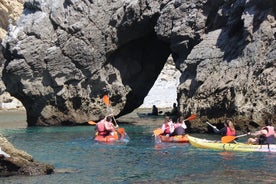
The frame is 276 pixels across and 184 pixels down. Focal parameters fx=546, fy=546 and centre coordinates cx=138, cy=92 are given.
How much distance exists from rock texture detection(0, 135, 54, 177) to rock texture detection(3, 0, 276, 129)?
15.4 metres

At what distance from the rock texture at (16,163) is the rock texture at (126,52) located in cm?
1538

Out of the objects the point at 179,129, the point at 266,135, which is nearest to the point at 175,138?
the point at 179,129

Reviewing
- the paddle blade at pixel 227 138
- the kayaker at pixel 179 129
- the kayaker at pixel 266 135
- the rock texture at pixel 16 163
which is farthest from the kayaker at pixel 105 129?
the rock texture at pixel 16 163

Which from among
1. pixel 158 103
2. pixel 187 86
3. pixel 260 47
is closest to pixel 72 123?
pixel 187 86

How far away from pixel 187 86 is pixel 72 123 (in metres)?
12.3

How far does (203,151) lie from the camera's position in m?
25.5

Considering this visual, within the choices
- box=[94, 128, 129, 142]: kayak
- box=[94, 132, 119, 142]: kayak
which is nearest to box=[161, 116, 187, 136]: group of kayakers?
box=[94, 128, 129, 142]: kayak

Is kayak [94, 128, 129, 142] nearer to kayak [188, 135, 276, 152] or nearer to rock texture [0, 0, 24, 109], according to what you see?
kayak [188, 135, 276, 152]

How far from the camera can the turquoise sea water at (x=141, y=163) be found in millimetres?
18281

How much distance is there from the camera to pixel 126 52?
4403cm

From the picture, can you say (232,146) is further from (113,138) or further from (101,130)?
(101,130)

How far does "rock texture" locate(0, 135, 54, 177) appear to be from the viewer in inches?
663

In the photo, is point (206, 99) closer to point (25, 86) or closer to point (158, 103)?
point (25, 86)

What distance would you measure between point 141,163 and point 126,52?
74.9 feet
